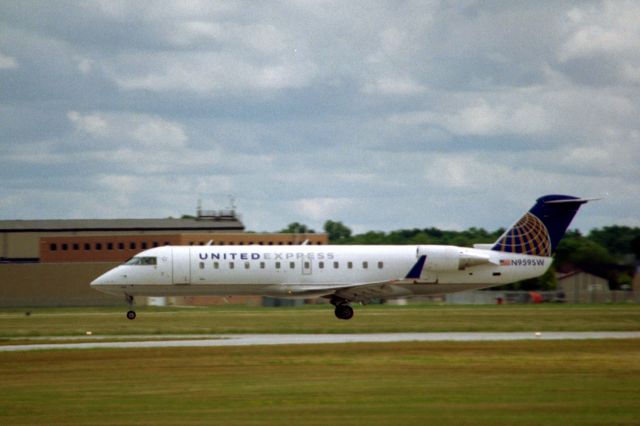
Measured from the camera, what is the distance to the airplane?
A: 146 feet

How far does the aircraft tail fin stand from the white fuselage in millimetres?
1198

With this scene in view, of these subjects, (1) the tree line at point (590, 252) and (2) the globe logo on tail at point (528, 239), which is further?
(1) the tree line at point (590, 252)

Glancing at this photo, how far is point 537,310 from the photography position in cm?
5375

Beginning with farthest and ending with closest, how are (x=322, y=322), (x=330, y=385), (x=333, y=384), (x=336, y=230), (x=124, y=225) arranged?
(x=336, y=230) < (x=124, y=225) < (x=322, y=322) < (x=333, y=384) < (x=330, y=385)

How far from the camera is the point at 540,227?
46.2 meters

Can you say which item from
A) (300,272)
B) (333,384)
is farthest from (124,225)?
(333,384)

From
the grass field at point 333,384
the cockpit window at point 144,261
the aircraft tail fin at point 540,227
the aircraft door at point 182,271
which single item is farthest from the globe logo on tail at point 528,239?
the cockpit window at point 144,261

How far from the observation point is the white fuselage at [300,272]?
44.4 meters

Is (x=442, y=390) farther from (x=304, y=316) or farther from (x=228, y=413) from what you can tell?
(x=304, y=316)

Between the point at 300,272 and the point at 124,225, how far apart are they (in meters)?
61.3

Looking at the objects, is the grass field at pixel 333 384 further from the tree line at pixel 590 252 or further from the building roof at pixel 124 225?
the building roof at pixel 124 225

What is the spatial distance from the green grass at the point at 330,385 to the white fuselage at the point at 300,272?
13.3 meters

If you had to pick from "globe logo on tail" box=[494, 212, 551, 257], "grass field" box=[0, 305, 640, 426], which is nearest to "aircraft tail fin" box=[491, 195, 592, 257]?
"globe logo on tail" box=[494, 212, 551, 257]

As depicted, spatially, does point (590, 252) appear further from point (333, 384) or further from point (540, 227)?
point (333, 384)
